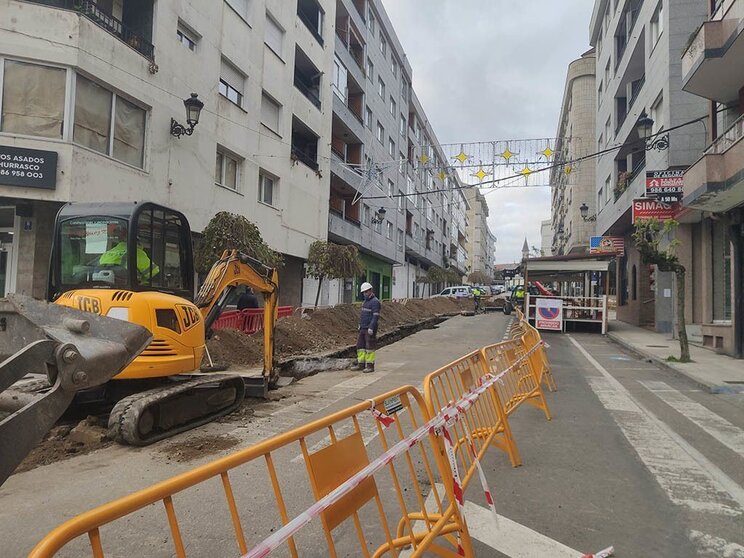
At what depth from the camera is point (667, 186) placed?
16312 mm

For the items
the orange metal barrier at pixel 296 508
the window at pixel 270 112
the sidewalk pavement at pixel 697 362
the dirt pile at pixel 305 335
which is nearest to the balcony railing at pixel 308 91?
the window at pixel 270 112

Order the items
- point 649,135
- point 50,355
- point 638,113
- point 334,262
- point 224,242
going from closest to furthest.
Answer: point 50,355
point 224,242
point 649,135
point 334,262
point 638,113

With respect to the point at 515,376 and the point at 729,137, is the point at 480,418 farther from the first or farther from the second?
the point at 729,137

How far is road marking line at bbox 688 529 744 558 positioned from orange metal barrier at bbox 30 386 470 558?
5.39ft

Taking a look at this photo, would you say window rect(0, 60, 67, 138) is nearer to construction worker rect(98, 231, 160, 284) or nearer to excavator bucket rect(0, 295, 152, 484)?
construction worker rect(98, 231, 160, 284)

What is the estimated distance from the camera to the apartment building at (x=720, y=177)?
12.6m

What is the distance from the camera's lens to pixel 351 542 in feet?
11.3

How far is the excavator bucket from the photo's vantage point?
2.90m

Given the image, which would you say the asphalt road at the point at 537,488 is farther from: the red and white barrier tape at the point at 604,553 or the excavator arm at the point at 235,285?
the excavator arm at the point at 235,285

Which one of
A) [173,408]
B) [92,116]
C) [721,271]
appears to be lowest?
[173,408]

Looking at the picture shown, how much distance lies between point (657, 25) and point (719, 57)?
9493 mm

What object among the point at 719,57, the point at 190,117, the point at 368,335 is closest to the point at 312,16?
the point at 190,117

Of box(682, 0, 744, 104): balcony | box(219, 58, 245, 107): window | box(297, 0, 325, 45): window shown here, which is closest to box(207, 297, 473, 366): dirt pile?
box(219, 58, 245, 107): window

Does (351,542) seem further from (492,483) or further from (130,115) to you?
(130,115)
